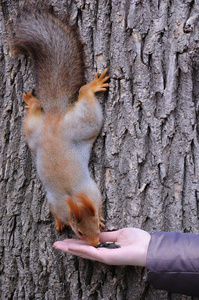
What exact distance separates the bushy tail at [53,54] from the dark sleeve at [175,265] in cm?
79

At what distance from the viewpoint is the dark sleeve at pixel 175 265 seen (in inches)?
48.9

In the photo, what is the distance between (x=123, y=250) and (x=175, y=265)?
22 centimetres

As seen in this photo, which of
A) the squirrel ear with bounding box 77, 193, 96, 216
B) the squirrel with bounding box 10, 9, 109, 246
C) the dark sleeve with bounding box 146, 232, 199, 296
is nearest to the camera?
the dark sleeve with bounding box 146, 232, 199, 296

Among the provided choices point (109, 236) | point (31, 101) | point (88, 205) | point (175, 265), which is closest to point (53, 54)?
point (31, 101)

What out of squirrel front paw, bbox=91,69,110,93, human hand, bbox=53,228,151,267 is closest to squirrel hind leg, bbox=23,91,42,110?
squirrel front paw, bbox=91,69,110,93

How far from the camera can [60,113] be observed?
1560 millimetres

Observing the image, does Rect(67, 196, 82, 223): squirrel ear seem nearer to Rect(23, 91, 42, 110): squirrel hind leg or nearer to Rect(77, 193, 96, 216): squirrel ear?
Rect(77, 193, 96, 216): squirrel ear

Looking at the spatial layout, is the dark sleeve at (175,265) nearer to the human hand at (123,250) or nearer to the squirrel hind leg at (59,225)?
the human hand at (123,250)

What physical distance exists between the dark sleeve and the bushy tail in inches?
31.3

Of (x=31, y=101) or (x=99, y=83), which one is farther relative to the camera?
(x=31, y=101)

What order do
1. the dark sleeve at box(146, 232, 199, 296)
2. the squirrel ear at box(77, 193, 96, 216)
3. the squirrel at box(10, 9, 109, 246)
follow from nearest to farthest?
the dark sleeve at box(146, 232, 199, 296)
the squirrel ear at box(77, 193, 96, 216)
the squirrel at box(10, 9, 109, 246)

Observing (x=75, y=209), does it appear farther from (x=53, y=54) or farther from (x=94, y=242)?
(x=53, y=54)

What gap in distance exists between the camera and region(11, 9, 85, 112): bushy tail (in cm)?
156

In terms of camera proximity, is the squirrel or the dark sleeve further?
the squirrel
